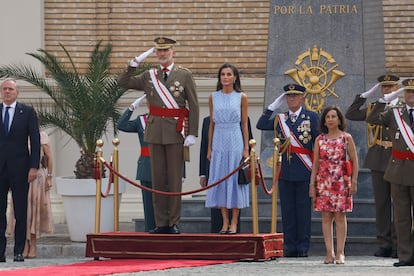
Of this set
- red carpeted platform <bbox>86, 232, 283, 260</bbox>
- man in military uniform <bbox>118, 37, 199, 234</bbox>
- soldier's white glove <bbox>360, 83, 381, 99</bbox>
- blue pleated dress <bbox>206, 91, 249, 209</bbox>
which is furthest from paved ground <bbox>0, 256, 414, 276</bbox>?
soldier's white glove <bbox>360, 83, 381, 99</bbox>

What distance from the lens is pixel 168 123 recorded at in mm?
13219

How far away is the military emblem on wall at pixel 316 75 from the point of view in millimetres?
16031

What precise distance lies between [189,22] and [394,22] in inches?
107

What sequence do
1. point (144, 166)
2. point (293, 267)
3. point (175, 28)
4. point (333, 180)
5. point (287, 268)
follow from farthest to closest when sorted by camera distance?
point (175, 28)
point (144, 166)
point (333, 180)
point (293, 267)
point (287, 268)

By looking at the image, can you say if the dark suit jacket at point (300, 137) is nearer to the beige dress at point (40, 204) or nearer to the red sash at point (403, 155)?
the red sash at point (403, 155)

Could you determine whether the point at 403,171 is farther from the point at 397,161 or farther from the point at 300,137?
the point at 300,137

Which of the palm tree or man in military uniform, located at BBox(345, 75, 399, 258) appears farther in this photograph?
the palm tree

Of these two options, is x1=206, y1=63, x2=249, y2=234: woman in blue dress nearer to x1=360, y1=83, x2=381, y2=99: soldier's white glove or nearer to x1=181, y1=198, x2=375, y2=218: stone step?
x1=360, y1=83, x2=381, y2=99: soldier's white glove

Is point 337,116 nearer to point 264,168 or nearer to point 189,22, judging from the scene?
point 264,168

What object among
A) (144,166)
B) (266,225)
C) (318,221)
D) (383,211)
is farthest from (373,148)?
(144,166)

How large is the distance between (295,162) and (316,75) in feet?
6.37

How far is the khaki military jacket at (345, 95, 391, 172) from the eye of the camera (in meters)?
14.5

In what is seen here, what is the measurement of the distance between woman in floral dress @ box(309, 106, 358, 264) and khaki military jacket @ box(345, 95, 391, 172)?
117cm

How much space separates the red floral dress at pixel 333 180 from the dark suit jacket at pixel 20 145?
8.57 feet
